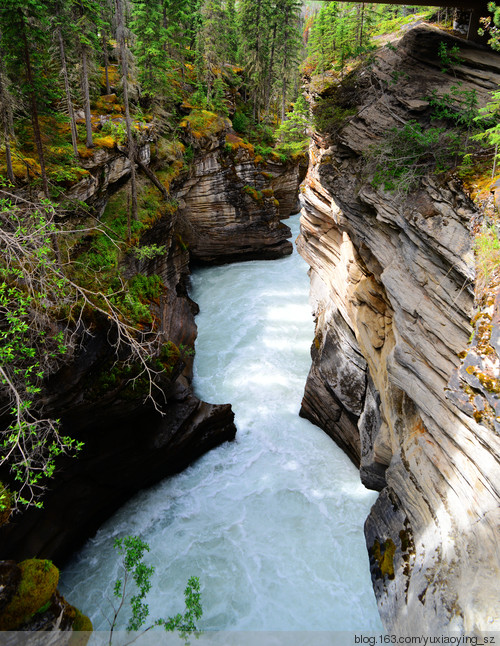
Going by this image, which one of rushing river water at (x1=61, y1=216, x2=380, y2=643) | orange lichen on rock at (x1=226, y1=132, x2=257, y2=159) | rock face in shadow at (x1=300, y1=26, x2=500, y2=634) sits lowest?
rushing river water at (x1=61, y1=216, x2=380, y2=643)

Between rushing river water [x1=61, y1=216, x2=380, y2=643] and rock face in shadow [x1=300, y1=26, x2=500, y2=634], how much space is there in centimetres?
136

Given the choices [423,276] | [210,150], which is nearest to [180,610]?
[423,276]

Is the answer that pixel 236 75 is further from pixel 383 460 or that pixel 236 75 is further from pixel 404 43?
pixel 383 460

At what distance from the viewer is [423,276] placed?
6.66 m

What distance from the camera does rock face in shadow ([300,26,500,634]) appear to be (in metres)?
5.15

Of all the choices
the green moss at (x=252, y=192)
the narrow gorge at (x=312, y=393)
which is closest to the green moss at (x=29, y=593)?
the narrow gorge at (x=312, y=393)

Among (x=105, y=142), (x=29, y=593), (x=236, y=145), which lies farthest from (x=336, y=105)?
(x=236, y=145)

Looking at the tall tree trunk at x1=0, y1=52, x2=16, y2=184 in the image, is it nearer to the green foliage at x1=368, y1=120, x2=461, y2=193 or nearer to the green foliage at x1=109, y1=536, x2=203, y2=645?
the green foliage at x1=368, y1=120, x2=461, y2=193

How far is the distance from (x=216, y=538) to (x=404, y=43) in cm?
1523

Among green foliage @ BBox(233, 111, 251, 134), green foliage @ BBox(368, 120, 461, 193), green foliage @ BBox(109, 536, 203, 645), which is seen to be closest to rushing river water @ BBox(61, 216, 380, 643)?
green foliage @ BBox(109, 536, 203, 645)

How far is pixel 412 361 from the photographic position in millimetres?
6688

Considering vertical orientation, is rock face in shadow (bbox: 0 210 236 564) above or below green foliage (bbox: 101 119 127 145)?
below

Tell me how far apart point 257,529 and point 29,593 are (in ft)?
20.6

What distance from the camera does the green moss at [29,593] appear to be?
17.3 feet
